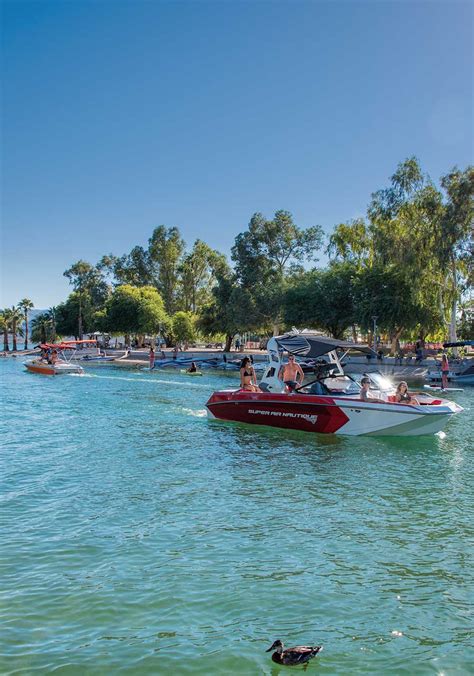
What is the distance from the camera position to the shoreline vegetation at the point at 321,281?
4547cm

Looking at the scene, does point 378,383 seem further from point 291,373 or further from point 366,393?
point 291,373

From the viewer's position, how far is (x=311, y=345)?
61.0ft

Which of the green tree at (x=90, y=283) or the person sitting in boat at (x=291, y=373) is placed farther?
the green tree at (x=90, y=283)

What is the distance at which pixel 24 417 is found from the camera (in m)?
21.9

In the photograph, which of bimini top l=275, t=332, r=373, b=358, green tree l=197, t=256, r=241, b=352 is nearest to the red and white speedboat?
bimini top l=275, t=332, r=373, b=358

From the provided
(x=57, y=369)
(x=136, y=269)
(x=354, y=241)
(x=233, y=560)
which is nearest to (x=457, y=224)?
(x=354, y=241)

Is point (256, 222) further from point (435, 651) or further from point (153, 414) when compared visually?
point (435, 651)

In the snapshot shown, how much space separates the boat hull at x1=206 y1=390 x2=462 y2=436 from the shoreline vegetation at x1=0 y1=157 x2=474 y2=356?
99.8 feet

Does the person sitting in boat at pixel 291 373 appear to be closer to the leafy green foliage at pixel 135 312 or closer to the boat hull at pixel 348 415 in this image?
the boat hull at pixel 348 415

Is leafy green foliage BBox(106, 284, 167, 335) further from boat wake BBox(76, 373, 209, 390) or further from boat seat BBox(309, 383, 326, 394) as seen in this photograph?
boat seat BBox(309, 383, 326, 394)

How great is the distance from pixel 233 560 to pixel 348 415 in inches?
377

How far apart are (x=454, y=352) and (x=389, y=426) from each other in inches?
1384

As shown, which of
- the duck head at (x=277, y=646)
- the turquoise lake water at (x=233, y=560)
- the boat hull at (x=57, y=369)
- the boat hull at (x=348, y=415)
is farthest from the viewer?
the boat hull at (x=57, y=369)

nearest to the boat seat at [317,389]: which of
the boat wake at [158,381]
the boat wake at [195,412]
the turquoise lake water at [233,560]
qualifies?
the turquoise lake water at [233,560]
